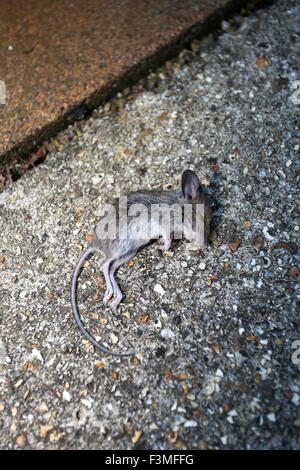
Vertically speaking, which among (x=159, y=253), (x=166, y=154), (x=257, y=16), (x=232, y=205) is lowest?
(x=159, y=253)

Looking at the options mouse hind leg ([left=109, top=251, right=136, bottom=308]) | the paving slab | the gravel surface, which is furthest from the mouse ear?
the paving slab

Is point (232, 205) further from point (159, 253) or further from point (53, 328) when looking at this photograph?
point (53, 328)

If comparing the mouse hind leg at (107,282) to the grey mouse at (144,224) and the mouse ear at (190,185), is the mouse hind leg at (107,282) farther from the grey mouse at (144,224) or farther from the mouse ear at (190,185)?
the mouse ear at (190,185)

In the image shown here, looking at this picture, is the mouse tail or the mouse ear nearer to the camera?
the mouse tail

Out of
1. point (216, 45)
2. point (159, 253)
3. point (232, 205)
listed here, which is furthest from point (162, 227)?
point (216, 45)

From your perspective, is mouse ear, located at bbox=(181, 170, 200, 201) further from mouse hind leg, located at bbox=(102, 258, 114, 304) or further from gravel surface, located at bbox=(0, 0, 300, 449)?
mouse hind leg, located at bbox=(102, 258, 114, 304)

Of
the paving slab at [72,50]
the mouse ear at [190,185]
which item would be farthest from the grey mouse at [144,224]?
the paving slab at [72,50]

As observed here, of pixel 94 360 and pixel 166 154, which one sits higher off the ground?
pixel 166 154

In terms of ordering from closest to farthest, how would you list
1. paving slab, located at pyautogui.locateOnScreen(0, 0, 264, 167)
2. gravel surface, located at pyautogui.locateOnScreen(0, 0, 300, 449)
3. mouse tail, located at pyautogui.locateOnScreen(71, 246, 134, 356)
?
gravel surface, located at pyautogui.locateOnScreen(0, 0, 300, 449) < mouse tail, located at pyautogui.locateOnScreen(71, 246, 134, 356) < paving slab, located at pyautogui.locateOnScreen(0, 0, 264, 167)
